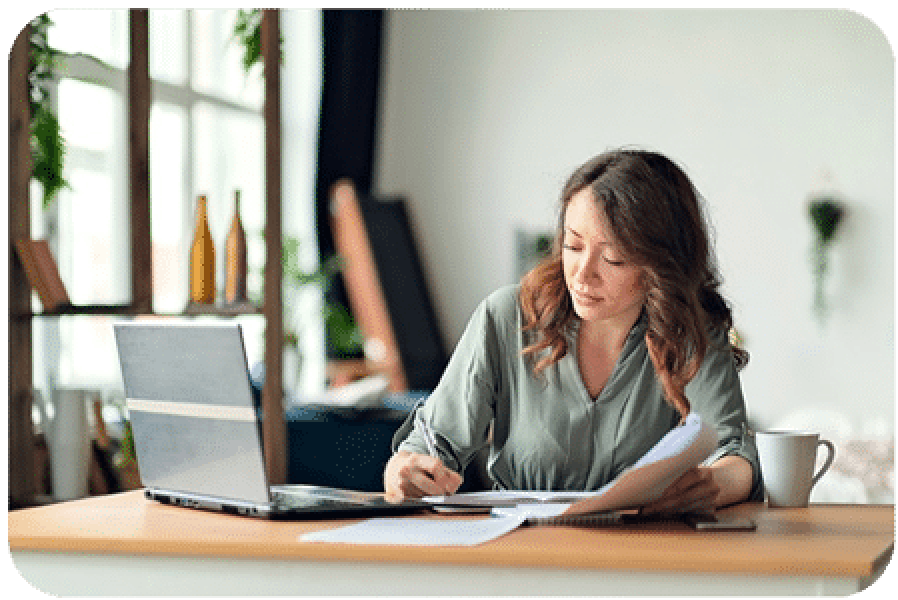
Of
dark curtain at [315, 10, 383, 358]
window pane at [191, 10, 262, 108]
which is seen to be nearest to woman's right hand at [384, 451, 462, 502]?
window pane at [191, 10, 262, 108]

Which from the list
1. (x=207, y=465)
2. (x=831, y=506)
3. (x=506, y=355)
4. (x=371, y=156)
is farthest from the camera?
(x=371, y=156)

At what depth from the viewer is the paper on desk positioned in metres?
1.64

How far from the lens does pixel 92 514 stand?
1.92 metres

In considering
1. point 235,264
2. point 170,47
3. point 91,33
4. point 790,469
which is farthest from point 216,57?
point 790,469

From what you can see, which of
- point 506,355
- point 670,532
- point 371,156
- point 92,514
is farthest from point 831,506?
point 371,156

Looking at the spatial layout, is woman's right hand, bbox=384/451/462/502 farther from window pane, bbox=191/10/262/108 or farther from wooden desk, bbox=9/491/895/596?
window pane, bbox=191/10/262/108

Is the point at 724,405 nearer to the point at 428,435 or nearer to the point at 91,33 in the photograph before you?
the point at 428,435

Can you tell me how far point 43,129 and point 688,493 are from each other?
2.26 meters

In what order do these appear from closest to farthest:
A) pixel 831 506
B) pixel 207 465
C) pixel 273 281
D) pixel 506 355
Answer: pixel 207 465 < pixel 831 506 < pixel 506 355 < pixel 273 281

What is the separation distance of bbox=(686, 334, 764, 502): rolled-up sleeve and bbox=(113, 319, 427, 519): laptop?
0.53m

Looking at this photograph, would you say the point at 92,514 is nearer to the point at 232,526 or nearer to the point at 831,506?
the point at 232,526

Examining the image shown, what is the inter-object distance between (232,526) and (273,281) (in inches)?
75.5

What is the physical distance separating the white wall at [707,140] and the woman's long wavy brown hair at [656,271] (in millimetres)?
4807

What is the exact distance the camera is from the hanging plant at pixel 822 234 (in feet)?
23.7
